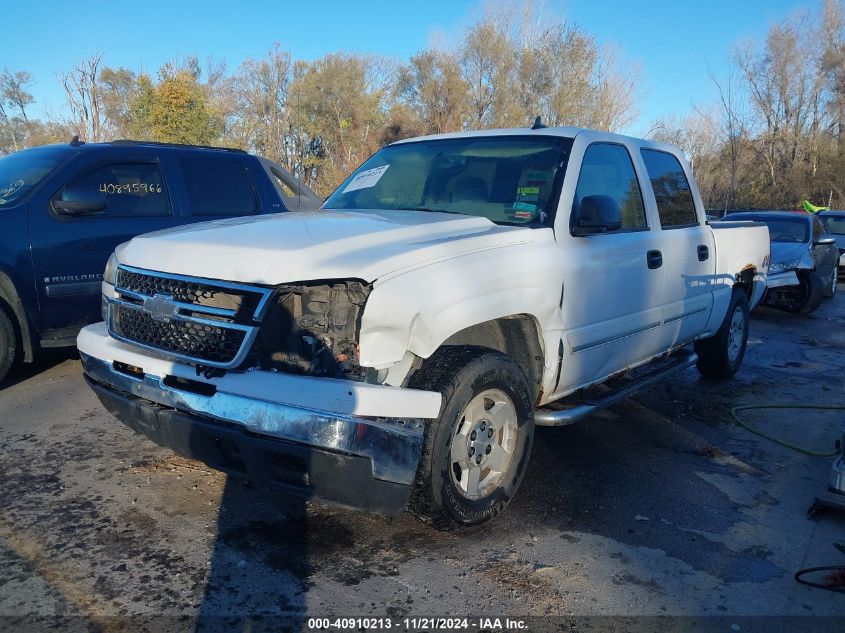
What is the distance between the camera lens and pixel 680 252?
4934mm

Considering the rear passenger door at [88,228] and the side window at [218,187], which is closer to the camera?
the rear passenger door at [88,228]

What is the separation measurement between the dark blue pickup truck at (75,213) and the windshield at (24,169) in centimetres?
1

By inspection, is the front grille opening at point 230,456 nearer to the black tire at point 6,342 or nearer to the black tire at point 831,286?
the black tire at point 6,342

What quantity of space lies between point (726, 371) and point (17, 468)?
5.66 metres

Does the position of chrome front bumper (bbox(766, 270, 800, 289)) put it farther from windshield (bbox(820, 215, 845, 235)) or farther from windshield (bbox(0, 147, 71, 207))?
windshield (bbox(0, 147, 71, 207))

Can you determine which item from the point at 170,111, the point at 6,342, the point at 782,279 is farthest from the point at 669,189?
the point at 170,111

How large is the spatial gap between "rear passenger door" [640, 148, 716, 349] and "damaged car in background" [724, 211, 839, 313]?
18.9 ft

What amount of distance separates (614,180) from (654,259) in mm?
577

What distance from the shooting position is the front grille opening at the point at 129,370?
3197 mm

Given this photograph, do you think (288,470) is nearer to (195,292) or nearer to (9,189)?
(195,292)

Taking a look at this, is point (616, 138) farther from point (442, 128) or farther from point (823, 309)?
point (442, 128)

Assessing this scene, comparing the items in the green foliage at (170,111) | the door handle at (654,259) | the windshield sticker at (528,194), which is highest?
the green foliage at (170,111)

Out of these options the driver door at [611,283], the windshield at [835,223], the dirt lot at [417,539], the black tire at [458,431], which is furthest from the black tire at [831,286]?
the black tire at [458,431]

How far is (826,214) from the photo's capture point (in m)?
16.9
